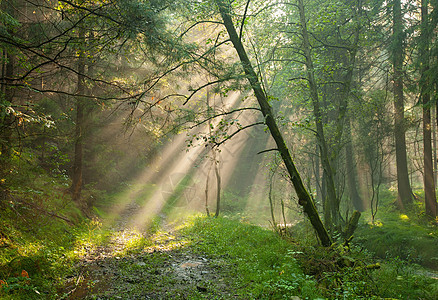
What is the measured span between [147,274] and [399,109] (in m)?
14.5

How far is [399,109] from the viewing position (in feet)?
47.1

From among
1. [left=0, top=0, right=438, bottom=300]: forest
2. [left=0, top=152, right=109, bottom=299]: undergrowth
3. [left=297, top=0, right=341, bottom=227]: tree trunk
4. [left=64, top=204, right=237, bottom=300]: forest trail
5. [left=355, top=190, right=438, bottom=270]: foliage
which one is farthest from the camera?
[left=355, top=190, right=438, bottom=270]: foliage

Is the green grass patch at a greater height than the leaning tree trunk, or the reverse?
the leaning tree trunk

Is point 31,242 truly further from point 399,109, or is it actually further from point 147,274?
point 399,109

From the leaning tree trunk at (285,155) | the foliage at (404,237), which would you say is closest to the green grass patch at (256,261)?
the leaning tree trunk at (285,155)

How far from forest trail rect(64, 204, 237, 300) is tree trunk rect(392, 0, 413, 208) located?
12200 millimetres

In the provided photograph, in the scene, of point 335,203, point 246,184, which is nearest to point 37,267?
point 335,203

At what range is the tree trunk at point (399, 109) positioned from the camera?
13.3m

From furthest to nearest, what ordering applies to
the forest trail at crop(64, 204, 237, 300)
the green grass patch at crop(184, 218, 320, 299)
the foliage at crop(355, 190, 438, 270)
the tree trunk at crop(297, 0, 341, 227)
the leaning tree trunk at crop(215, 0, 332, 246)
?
1. the foliage at crop(355, 190, 438, 270)
2. the tree trunk at crop(297, 0, 341, 227)
3. the leaning tree trunk at crop(215, 0, 332, 246)
4. the forest trail at crop(64, 204, 237, 300)
5. the green grass patch at crop(184, 218, 320, 299)

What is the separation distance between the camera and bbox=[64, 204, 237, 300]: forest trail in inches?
210

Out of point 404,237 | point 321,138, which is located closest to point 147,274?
point 321,138

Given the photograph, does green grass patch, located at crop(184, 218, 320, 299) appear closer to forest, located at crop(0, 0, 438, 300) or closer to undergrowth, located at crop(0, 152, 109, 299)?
forest, located at crop(0, 0, 438, 300)

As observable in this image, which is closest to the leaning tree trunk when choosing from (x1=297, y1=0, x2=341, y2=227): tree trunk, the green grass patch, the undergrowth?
the green grass patch

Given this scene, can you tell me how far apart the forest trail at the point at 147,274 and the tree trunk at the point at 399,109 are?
12.2 meters
